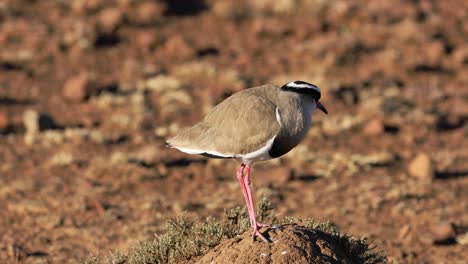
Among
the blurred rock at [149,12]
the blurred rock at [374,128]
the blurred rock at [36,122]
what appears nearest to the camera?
the blurred rock at [36,122]

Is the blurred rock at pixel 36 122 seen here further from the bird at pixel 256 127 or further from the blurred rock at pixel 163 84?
the bird at pixel 256 127

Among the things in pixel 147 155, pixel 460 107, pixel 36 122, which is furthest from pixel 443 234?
pixel 36 122

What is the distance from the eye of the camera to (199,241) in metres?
8.72

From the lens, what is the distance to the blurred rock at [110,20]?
25078mm

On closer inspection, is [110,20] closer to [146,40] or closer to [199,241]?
[146,40]

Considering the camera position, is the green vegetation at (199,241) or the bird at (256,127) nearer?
the bird at (256,127)

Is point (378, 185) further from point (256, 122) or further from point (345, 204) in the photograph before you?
point (256, 122)

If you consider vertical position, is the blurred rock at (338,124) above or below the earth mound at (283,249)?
below

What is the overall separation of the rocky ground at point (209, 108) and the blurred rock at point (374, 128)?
0.13 ft

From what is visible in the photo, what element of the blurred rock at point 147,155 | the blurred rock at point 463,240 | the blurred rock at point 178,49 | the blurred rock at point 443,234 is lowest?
the blurred rock at point 463,240

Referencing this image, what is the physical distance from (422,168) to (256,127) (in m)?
9.02

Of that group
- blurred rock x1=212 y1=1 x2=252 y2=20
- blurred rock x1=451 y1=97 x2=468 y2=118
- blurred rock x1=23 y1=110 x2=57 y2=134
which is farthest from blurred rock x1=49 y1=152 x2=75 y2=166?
blurred rock x1=212 y1=1 x2=252 y2=20

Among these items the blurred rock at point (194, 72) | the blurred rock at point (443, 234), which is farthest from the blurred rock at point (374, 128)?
the blurred rock at point (443, 234)

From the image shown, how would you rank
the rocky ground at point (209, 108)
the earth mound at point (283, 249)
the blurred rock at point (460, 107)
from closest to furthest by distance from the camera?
the earth mound at point (283, 249) → the rocky ground at point (209, 108) → the blurred rock at point (460, 107)
